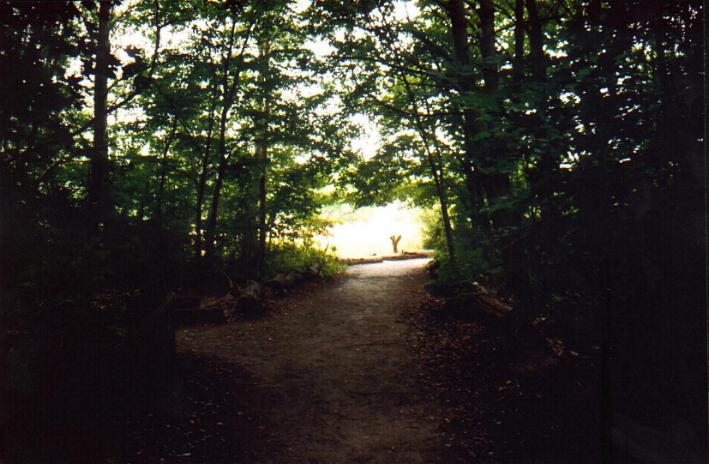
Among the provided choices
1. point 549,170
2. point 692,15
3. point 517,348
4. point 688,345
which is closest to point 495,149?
point 549,170

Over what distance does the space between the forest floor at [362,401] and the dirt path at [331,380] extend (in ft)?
0.07

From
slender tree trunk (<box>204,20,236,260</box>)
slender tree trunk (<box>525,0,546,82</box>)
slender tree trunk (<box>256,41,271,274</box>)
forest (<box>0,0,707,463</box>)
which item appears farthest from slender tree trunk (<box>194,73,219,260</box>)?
slender tree trunk (<box>525,0,546,82</box>)

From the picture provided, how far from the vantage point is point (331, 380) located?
712cm

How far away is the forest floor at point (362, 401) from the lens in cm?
491

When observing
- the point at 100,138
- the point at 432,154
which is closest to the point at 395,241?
the point at 432,154

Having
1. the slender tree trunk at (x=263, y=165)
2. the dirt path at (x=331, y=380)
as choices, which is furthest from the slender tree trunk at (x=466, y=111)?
the slender tree trunk at (x=263, y=165)

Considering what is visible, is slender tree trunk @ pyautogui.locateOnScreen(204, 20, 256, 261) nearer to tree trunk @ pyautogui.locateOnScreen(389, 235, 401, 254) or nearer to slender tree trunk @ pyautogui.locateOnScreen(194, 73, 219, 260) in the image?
slender tree trunk @ pyautogui.locateOnScreen(194, 73, 219, 260)

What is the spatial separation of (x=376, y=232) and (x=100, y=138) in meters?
24.5

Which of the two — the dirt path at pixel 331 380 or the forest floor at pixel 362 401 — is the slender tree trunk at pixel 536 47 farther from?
the dirt path at pixel 331 380

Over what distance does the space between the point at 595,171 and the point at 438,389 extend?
4352 mm

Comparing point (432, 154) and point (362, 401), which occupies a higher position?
point (432, 154)

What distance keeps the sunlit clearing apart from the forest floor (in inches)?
607

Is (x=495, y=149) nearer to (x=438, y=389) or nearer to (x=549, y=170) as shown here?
(x=549, y=170)

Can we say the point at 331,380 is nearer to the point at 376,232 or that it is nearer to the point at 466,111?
the point at 466,111
